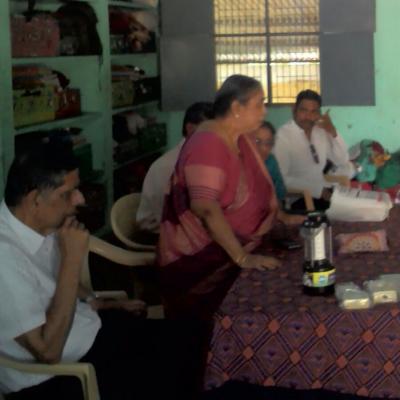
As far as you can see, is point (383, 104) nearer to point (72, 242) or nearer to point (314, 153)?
point (314, 153)

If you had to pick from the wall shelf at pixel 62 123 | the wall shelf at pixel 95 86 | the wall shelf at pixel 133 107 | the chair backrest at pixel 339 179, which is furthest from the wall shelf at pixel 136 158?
the chair backrest at pixel 339 179

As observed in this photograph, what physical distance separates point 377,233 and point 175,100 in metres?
3.83

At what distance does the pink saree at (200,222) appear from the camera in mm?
2705

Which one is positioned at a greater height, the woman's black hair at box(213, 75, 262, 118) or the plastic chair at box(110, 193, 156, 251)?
the woman's black hair at box(213, 75, 262, 118)

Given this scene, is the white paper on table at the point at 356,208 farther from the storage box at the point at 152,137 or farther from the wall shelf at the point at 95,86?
the storage box at the point at 152,137

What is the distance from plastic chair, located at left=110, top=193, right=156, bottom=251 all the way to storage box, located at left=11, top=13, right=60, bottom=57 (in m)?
1.08

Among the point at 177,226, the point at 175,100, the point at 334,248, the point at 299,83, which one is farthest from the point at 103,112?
the point at 334,248

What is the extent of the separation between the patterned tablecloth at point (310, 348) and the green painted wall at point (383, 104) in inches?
165

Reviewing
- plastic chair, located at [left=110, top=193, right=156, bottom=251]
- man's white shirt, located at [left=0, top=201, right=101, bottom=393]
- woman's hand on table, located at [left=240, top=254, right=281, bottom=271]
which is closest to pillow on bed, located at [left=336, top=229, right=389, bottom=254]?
woman's hand on table, located at [left=240, top=254, right=281, bottom=271]

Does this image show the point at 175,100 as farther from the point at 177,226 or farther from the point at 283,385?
the point at 283,385

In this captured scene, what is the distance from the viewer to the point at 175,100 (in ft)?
20.9

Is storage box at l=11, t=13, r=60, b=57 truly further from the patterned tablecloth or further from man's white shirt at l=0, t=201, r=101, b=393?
the patterned tablecloth

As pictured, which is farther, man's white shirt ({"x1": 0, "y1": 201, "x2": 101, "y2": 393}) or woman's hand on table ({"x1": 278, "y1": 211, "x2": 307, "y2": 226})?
woman's hand on table ({"x1": 278, "y1": 211, "x2": 307, "y2": 226})

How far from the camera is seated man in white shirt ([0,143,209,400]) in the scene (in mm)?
2012
